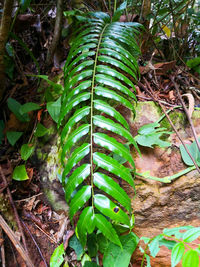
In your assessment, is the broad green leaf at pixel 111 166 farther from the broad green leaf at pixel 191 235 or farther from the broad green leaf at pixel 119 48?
the broad green leaf at pixel 119 48

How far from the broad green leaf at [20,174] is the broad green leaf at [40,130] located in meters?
0.32

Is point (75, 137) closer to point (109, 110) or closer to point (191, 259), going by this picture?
point (109, 110)

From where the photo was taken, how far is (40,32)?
2.50m

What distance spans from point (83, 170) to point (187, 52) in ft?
6.87

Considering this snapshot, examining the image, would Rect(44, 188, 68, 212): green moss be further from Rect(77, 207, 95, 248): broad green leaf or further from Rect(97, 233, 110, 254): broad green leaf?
Rect(77, 207, 95, 248): broad green leaf

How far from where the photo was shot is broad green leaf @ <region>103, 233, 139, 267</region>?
112 cm

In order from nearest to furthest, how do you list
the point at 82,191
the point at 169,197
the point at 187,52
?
the point at 82,191 < the point at 169,197 < the point at 187,52

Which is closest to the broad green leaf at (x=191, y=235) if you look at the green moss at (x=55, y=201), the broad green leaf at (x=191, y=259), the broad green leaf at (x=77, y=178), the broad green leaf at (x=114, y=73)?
the broad green leaf at (x=191, y=259)

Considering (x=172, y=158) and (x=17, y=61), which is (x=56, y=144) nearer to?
(x=172, y=158)

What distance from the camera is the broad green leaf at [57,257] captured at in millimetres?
1324

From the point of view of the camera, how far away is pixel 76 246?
131 centimetres

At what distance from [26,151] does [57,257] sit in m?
0.91

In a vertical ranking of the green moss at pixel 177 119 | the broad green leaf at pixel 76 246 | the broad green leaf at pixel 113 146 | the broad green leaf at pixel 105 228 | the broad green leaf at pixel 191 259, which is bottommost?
the broad green leaf at pixel 76 246

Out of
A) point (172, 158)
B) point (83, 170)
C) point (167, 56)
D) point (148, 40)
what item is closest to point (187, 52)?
point (167, 56)
